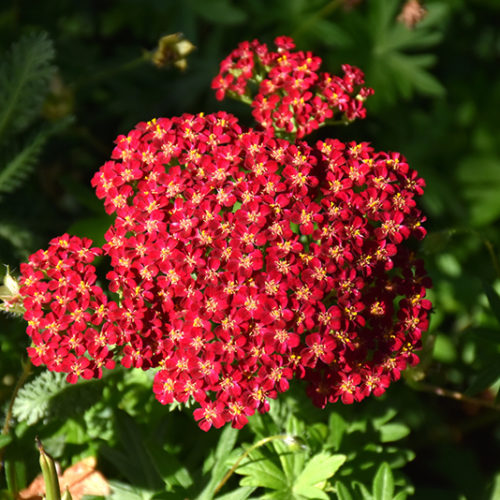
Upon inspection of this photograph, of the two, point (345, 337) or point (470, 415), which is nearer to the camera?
point (345, 337)

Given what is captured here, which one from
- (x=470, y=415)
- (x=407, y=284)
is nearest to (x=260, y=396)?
(x=407, y=284)

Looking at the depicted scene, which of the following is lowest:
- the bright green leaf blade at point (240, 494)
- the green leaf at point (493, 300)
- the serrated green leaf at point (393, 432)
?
the bright green leaf blade at point (240, 494)

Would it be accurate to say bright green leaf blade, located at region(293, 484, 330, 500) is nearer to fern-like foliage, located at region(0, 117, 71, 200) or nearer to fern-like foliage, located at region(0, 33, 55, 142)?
fern-like foliage, located at region(0, 117, 71, 200)

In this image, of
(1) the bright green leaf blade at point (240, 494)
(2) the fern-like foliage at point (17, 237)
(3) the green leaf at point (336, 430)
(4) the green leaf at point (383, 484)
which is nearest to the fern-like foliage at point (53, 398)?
(1) the bright green leaf blade at point (240, 494)

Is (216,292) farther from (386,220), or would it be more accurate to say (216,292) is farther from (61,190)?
(61,190)

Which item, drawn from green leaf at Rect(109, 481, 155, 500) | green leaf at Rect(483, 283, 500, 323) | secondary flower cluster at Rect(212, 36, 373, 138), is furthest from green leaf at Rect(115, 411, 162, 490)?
green leaf at Rect(483, 283, 500, 323)

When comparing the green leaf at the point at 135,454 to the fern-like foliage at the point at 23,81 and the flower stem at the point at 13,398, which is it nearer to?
the flower stem at the point at 13,398
